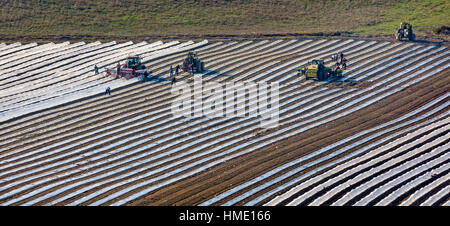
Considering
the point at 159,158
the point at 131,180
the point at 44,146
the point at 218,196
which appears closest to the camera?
the point at 218,196

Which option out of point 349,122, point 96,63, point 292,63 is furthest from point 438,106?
point 96,63

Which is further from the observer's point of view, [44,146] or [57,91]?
[57,91]

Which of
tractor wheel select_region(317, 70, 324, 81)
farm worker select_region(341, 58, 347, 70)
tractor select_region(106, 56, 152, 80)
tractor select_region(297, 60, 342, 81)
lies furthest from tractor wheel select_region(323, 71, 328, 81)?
tractor select_region(106, 56, 152, 80)

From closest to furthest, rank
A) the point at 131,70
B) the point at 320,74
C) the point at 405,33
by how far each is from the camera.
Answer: the point at 320,74 < the point at 131,70 < the point at 405,33

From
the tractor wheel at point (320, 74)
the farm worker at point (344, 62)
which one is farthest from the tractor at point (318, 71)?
the farm worker at point (344, 62)

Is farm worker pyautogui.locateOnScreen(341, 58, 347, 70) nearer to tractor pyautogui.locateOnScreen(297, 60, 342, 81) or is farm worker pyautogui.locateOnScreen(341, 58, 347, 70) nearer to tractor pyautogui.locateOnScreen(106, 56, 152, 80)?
tractor pyautogui.locateOnScreen(297, 60, 342, 81)

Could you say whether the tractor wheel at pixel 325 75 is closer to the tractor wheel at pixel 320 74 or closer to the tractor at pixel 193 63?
the tractor wheel at pixel 320 74

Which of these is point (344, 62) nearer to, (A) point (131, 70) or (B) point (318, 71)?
(B) point (318, 71)

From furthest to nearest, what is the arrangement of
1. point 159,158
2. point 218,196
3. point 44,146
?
1. point 44,146
2. point 159,158
3. point 218,196

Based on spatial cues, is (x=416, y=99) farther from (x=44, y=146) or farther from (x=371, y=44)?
(x=44, y=146)

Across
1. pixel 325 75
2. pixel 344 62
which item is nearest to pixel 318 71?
pixel 325 75
